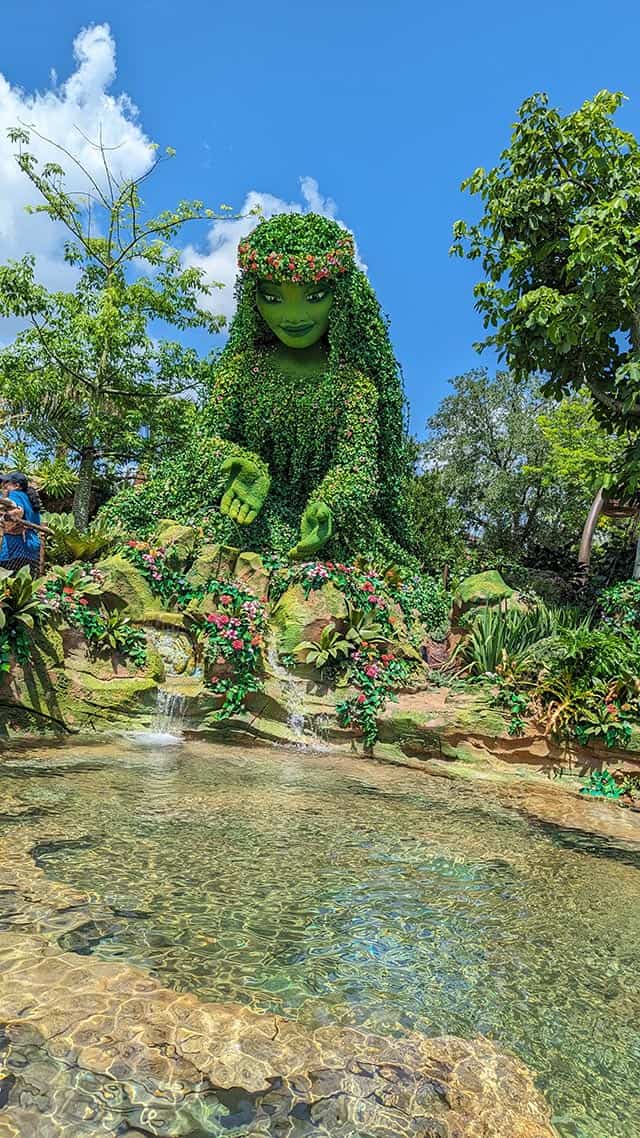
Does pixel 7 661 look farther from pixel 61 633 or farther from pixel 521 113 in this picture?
pixel 521 113

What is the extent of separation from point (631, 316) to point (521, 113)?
104 inches

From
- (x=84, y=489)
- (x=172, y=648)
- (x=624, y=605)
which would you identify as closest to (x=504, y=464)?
(x=84, y=489)

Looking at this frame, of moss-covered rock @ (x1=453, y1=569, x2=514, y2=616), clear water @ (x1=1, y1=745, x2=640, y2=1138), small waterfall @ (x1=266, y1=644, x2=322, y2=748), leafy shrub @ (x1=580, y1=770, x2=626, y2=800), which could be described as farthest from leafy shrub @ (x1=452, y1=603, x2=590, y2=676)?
clear water @ (x1=1, y1=745, x2=640, y2=1138)

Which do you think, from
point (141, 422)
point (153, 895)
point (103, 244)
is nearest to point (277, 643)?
point (153, 895)

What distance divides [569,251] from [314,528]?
450cm

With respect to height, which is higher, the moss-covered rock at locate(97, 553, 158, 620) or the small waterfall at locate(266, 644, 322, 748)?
the moss-covered rock at locate(97, 553, 158, 620)

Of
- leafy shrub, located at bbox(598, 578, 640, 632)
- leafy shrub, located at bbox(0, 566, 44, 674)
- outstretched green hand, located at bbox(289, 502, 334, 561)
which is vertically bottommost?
leafy shrub, located at bbox(0, 566, 44, 674)

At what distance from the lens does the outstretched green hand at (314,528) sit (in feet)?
30.1

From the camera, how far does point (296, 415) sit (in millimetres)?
10164

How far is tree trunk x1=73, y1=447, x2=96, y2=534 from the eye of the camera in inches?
628

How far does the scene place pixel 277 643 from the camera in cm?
789

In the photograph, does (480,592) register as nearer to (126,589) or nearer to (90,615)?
(126,589)

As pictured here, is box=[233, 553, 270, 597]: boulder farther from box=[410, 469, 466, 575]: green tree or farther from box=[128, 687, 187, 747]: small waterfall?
box=[410, 469, 466, 575]: green tree

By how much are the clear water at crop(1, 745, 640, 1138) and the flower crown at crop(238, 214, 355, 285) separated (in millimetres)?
7002
